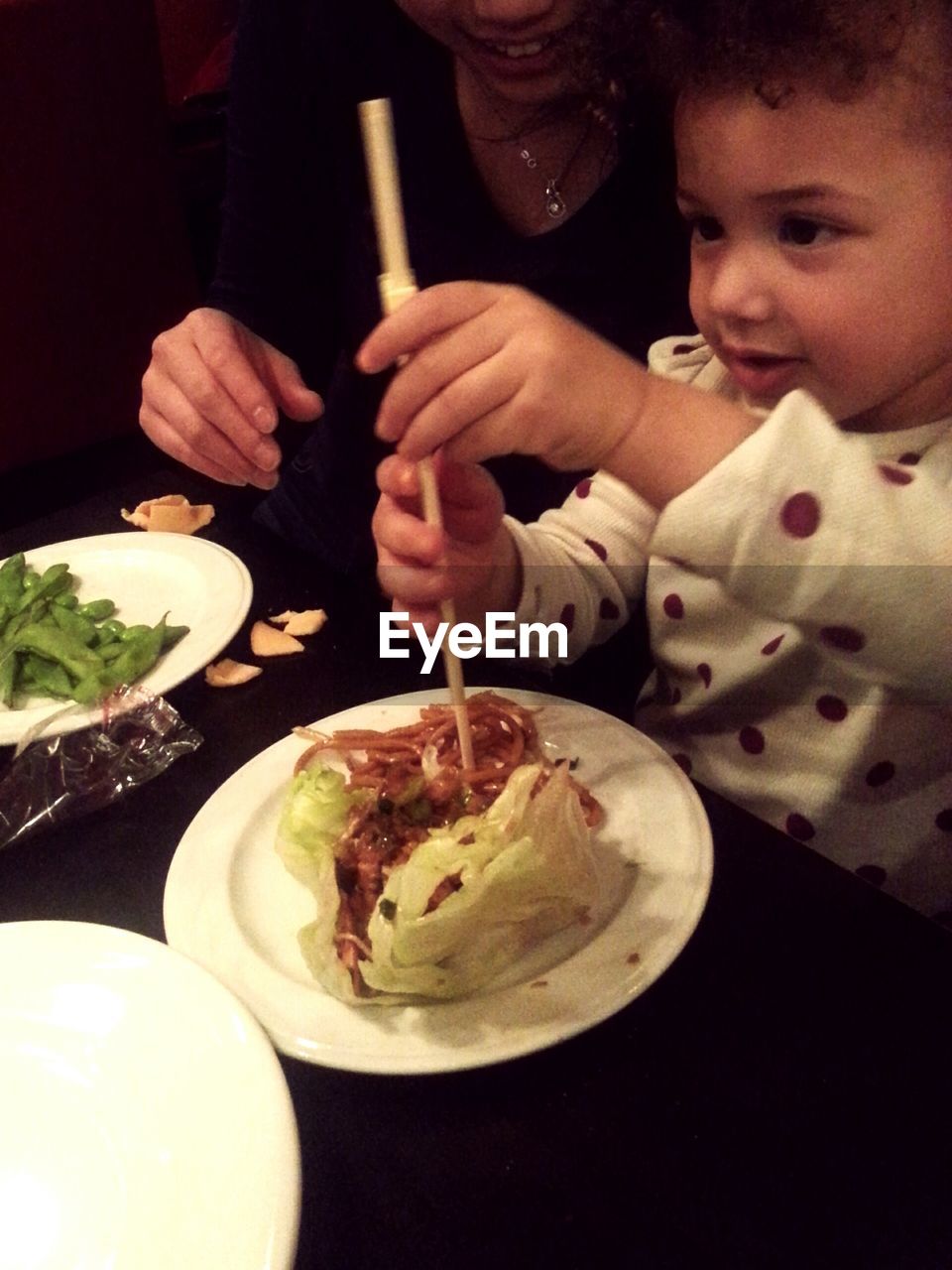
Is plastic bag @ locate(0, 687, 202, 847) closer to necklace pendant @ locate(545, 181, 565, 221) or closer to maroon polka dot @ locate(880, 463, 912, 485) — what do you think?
maroon polka dot @ locate(880, 463, 912, 485)

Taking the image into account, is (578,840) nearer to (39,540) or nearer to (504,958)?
(504,958)

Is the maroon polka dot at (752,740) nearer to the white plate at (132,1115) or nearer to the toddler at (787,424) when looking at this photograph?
the toddler at (787,424)

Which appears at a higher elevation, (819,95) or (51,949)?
(819,95)

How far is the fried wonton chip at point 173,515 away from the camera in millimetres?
916

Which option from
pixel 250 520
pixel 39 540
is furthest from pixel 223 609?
pixel 39 540

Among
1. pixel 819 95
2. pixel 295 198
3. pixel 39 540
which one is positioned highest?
pixel 819 95

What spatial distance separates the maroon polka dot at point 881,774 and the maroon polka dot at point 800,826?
0.17ft

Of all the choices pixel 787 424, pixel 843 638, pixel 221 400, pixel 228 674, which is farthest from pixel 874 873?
pixel 221 400

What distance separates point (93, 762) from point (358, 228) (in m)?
0.65

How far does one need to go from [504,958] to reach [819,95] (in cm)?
48

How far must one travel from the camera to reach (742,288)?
620 millimetres

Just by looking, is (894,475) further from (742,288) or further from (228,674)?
(228,674)

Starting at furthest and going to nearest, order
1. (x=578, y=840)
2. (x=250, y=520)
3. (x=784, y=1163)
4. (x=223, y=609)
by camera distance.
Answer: (x=250, y=520) → (x=223, y=609) → (x=578, y=840) → (x=784, y=1163)

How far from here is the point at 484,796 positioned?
54cm
